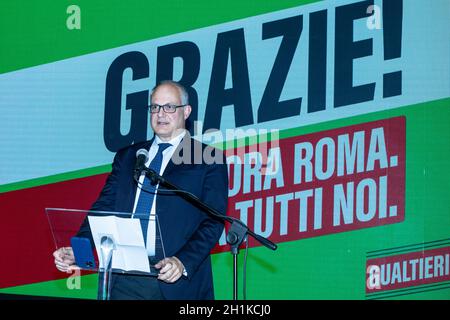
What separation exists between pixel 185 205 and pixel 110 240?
707mm

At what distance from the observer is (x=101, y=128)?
523cm

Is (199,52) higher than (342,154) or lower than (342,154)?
higher

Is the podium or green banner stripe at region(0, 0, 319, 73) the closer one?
the podium

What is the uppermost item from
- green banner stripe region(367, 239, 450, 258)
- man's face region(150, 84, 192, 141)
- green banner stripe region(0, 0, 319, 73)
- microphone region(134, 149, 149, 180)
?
green banner stripe region(0, 0, 319, 73)

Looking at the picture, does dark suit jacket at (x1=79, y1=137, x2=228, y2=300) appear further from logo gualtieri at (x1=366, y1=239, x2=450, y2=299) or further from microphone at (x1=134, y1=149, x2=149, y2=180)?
logo gualtieri at (x1=366, y1=239, x2=450, y2=299)

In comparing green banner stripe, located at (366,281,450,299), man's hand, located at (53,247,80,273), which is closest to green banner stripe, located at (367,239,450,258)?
green banner stripe, located at (366,281,450,299)

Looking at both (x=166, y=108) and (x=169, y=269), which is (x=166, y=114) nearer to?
(x=166, y=108)

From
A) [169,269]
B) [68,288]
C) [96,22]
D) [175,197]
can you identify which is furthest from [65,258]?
[96,22]

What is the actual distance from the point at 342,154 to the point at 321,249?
629 mm

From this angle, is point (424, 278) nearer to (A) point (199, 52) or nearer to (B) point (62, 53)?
(A) point (199, 52)

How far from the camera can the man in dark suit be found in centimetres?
362

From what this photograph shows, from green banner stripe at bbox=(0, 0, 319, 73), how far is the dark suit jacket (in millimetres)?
1528
